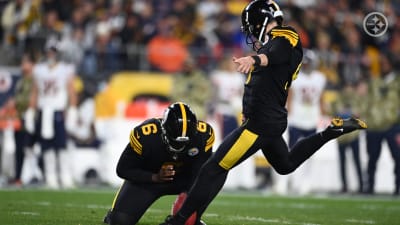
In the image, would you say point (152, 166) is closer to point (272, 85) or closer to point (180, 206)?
point (180, 206)

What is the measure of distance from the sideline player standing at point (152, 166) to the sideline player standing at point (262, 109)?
1.44 feet

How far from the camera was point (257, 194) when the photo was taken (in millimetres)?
12500

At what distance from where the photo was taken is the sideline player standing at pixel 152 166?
731 cm

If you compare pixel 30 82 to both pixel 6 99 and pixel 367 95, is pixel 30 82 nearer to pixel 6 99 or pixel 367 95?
pixel 6 99

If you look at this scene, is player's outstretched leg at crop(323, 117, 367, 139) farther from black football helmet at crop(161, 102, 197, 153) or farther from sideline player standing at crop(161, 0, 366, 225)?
black football helmet at crop(161, 102, 197, 153)

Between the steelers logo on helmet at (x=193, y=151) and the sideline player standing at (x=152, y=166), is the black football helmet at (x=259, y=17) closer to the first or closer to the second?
the sideline player standing at (x=152, y=166)

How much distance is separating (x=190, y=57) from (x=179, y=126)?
7.67 meters

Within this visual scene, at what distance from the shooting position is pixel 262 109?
6887 mm

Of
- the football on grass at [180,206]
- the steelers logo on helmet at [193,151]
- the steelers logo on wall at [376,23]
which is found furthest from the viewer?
the steelers logo on wall at [376,23]

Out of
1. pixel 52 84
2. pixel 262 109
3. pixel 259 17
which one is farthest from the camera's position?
pixel 52 84

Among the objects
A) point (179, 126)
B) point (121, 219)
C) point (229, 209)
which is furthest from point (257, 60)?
point (229, 209)

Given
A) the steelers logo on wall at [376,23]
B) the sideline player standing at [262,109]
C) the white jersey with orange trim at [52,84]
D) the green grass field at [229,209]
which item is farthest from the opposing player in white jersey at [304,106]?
the sideline player standing at [262,109]

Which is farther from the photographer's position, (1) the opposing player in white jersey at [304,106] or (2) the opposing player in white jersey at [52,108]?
(1) the opposing player in white jersey at [304,106]

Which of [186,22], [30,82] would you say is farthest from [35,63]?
[186,22]
